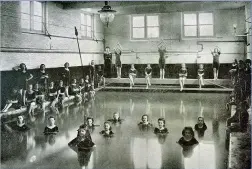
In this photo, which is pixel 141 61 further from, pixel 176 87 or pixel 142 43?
pixel 176 87

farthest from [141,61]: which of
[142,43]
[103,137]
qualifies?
[103,137]

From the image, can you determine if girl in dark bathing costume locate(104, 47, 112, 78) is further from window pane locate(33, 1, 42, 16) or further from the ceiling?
window pane locate(33, 1, 42, 16)

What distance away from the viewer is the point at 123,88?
1322cm

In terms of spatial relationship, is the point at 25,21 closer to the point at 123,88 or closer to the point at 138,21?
the point at 123,88

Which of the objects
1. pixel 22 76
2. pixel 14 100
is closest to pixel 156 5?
pixel 22 76

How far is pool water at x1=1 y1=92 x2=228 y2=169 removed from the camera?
182 inches

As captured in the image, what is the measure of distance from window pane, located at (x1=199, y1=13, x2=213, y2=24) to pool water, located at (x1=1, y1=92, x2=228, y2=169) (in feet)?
23.0

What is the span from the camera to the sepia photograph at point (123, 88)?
16.7 ft

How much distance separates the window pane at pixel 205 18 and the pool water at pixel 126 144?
7019 millimetres

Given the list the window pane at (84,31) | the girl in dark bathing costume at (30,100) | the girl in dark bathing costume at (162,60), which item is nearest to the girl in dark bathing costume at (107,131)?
the girl in dark bathing costume at (30,100)

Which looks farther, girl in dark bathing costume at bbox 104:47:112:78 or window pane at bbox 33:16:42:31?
girl in dark bathing costume at bbox 104:47:112:78

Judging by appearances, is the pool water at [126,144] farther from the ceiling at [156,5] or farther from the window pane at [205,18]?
the window pane at [205,18]

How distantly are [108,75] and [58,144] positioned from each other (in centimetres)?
973

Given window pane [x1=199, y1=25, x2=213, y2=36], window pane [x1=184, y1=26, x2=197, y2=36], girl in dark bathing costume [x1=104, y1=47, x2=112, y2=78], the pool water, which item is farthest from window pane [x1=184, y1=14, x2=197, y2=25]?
the pool water
